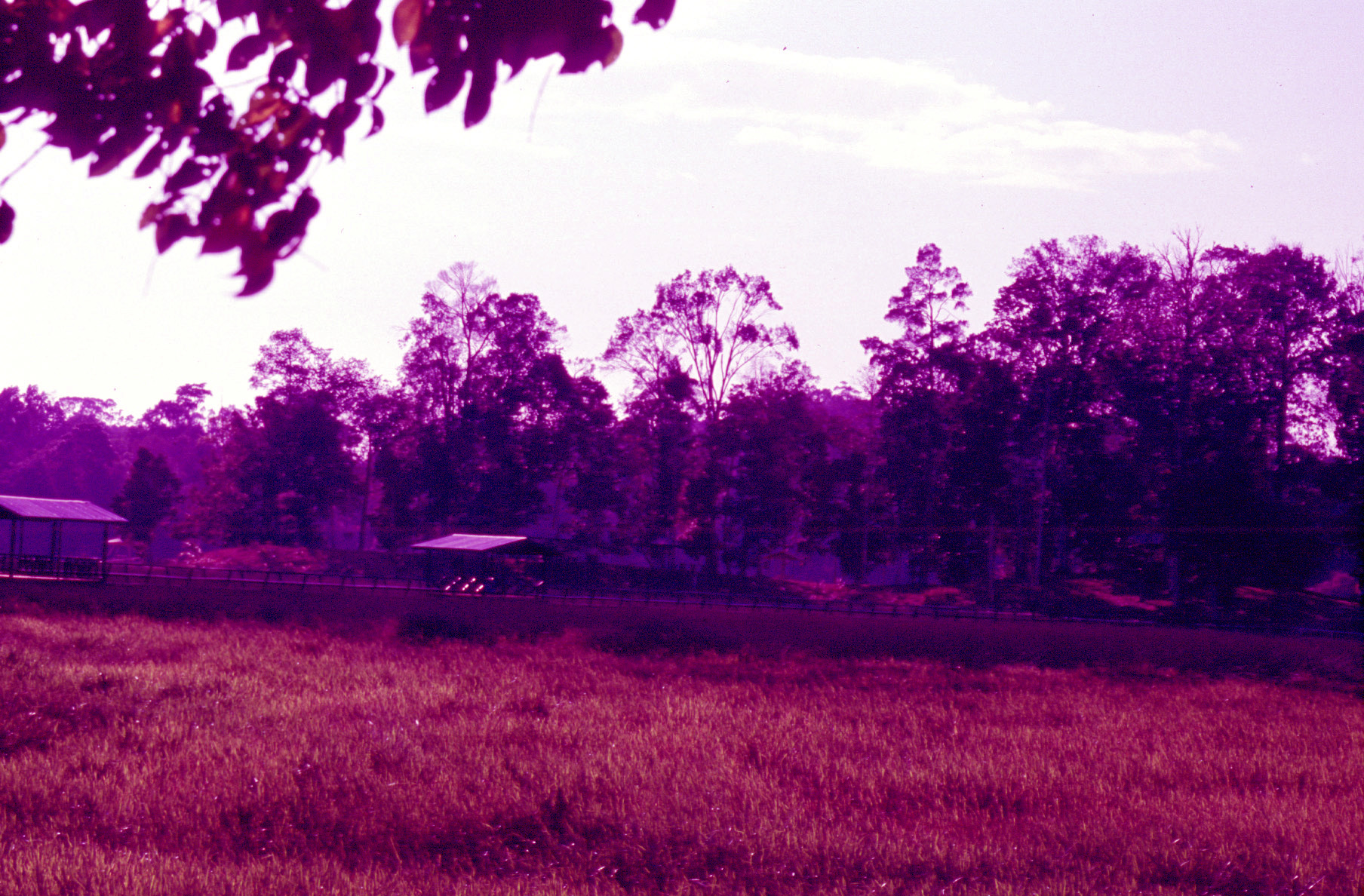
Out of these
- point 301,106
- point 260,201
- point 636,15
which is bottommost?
point 260,201

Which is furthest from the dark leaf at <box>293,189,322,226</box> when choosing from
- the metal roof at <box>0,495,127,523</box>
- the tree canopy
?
the metal roof at <box>0,495,127,523</box>

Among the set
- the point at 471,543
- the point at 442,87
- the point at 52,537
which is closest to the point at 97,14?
the point at 442,87

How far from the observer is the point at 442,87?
4.86m

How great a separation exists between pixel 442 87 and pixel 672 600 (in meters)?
46.0

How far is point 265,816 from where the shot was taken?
12.4m

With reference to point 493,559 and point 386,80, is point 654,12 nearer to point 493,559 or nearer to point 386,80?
point 386,80

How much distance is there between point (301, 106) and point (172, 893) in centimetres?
660

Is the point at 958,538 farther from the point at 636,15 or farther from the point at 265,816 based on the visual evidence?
the point at 636,15

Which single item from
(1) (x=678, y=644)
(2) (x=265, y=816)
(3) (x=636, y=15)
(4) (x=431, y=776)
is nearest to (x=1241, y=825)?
(4) (x=431, y=776)

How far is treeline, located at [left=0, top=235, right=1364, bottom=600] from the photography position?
5584 cm

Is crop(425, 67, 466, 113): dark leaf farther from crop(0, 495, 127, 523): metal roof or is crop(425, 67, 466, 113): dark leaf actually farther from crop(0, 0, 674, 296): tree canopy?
crop(0, 495, 127, 523): metal roof

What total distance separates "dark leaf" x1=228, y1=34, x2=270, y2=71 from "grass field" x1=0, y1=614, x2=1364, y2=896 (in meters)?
6.62

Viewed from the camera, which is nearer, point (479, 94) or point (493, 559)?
point (479, 94)

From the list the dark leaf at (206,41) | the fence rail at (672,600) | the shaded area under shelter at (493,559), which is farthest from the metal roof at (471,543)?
the dark leaf at (206,41)
